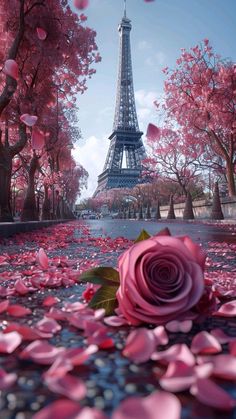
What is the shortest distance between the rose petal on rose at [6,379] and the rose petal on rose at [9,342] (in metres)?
0.19

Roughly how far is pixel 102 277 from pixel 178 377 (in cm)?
75

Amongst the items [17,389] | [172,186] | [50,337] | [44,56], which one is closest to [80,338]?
[50,337]

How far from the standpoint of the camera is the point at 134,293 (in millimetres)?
Answer: 1269

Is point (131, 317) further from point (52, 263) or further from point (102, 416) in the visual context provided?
point (52, 263)

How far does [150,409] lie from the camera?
67cm

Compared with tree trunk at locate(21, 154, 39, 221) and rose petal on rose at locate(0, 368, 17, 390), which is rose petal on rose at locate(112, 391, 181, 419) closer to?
rose petal on rose at locate(0, 368, 17, 390)

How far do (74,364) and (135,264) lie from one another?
0.42m

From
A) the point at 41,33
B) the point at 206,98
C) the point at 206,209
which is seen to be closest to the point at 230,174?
the point at 206,98

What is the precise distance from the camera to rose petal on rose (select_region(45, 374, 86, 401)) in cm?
79

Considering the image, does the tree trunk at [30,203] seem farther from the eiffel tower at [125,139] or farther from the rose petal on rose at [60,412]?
the eiffel tower at [125,139]

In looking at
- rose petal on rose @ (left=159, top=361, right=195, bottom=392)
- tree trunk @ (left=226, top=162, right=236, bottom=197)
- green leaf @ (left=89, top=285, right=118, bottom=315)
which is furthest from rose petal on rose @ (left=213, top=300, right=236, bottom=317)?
tree trunk @ (left=226, top=162, right=236, bottom=197)

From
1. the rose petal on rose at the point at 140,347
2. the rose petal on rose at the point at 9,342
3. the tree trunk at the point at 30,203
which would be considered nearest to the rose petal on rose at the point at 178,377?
the rose petal on rose at the point at 140,347

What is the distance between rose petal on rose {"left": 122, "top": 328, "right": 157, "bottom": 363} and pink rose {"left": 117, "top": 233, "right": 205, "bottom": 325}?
0.18 meters

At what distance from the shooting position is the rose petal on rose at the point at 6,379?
0.86 meters
